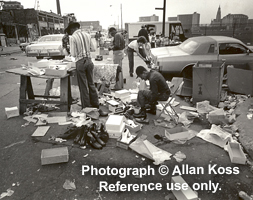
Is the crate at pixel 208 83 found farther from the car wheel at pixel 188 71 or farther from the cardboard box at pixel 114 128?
the cardboard box at pixel 114 128

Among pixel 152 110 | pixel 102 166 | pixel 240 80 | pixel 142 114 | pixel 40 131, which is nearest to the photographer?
pixel 102 166

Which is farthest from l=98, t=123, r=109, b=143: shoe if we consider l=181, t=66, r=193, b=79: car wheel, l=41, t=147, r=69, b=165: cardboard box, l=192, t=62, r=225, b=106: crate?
l=181, t=66, r=193, b=79: car wheel

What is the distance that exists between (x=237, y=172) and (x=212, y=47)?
4353 mm

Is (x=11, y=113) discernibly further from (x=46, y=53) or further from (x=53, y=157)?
(x=46, y=53)

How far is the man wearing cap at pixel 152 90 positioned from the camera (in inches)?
162

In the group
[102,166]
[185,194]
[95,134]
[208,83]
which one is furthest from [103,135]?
[208,83]

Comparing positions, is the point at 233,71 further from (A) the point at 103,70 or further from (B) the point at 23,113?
(B) the point at 23,113

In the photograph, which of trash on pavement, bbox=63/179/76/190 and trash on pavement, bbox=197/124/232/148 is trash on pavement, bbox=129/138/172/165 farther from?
trash on pavement, bbox=63/179/76/190

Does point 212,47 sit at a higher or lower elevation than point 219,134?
higher

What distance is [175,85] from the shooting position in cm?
559

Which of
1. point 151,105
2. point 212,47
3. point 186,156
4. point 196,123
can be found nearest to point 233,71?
point 212,47

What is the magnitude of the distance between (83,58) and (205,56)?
378 centimetres

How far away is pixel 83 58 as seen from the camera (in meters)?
4.30

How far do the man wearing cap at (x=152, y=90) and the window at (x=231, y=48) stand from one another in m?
3.10
